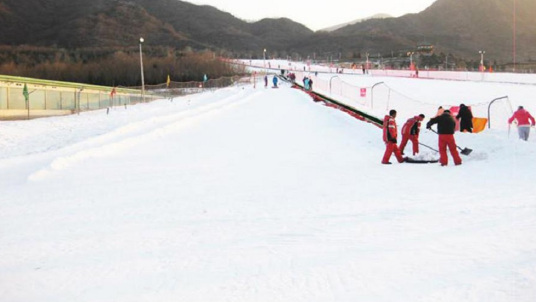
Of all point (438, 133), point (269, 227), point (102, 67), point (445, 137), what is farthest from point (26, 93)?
point (102, 67)

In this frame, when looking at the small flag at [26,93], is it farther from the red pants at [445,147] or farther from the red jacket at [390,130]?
the red pants at [445,147]

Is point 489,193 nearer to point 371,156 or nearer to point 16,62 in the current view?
point 371,156

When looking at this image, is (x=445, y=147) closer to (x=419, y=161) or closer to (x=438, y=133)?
(x=438, y=133)

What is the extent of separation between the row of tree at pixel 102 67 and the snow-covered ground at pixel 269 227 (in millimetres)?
114860

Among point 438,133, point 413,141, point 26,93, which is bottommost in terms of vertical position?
point 413,141

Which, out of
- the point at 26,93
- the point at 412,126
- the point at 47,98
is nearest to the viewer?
the point at 412,126

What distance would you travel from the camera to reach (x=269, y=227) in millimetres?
6516

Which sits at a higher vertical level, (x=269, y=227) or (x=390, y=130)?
Result: (x=390, y=130)

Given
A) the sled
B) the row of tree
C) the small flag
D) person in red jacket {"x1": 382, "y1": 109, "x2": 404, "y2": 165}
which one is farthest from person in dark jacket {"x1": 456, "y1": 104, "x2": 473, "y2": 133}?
the row of tree

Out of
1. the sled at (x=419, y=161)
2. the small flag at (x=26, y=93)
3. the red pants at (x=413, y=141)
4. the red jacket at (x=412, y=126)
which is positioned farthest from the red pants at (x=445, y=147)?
the small flag at (x=26, y=93)

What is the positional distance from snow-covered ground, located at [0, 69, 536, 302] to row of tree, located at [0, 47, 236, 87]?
115 m

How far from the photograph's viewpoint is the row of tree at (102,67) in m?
128

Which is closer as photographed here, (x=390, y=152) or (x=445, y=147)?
(x=445, y=147)

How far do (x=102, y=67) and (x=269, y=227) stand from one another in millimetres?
139953
